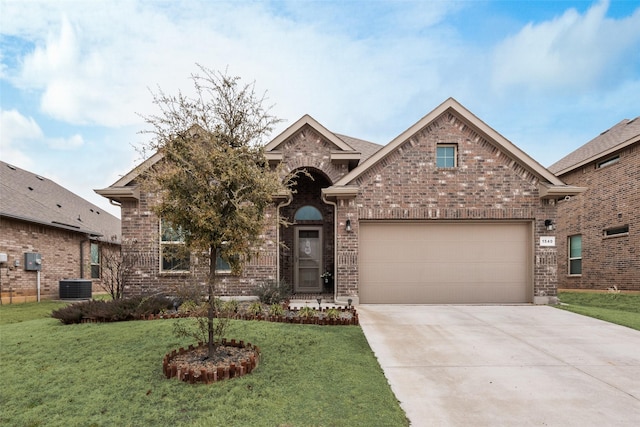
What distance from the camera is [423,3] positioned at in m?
11.3

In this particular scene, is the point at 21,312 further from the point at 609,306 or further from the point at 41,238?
the point at 609,306

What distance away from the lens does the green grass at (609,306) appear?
26.2 ft

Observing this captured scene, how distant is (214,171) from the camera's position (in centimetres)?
443

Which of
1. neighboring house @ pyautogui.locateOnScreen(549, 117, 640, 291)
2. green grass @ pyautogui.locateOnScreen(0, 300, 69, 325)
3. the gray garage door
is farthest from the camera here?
neighboring house @ pyautogui.locateOnScreen(549, 117, 640, 291)

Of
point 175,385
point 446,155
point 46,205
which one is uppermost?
point 446,155

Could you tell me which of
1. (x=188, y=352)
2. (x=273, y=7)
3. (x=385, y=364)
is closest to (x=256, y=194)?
(x=188, y=352)

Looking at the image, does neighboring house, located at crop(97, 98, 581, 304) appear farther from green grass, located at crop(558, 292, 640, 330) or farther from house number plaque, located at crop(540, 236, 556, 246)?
green grass, located at crop(558, 292, 640, 330)

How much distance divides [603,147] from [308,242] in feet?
41.8

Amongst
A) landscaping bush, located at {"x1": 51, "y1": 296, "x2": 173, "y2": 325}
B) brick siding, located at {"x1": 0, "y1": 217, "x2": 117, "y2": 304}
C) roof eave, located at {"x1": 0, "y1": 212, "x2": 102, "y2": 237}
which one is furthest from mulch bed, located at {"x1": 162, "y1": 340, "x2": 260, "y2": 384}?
brick siding, located at {"x1": 0, "y1": 217, "x2": 117, "y2": 304}

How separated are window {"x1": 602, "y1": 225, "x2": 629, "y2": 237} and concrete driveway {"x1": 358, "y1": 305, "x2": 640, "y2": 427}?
22.7ft

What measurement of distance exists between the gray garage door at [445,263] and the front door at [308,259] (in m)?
2.35

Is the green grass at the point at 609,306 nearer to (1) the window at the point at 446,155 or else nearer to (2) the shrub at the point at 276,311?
(1) the window at the point at 446,155

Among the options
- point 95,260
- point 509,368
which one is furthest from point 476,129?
point 95,260

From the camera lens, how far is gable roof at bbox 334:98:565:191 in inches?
384
